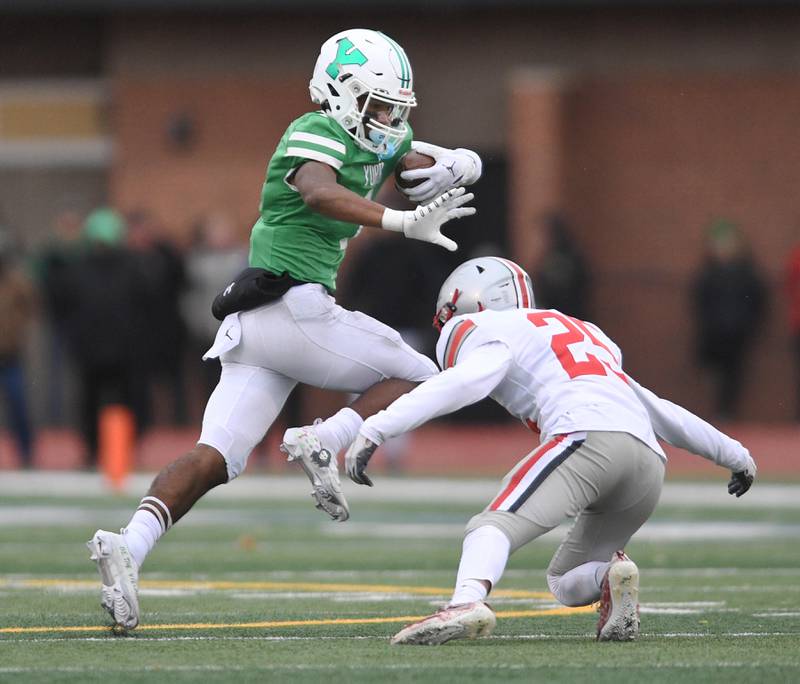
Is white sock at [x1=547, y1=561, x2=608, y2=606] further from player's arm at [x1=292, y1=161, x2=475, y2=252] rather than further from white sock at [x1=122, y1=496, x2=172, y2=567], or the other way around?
white sock at [x1=122, y1=496, x2=172, y2=567]

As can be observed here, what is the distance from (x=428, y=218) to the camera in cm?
677

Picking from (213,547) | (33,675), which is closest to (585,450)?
(33,675)

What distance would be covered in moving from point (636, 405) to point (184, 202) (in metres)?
15.3

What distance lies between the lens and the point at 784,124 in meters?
20.9

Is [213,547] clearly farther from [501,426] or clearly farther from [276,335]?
[501,426]

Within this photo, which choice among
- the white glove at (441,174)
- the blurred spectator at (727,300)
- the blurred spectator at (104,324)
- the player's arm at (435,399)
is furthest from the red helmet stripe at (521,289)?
the blurred spectator at (727,300)

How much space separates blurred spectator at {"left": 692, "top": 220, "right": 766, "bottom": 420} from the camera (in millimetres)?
19703

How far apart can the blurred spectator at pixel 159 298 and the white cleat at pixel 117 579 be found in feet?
33.7

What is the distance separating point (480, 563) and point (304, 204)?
64.3 inches

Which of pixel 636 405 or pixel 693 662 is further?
pixel 636 405

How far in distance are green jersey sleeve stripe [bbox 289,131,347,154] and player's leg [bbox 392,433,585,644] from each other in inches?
52.7

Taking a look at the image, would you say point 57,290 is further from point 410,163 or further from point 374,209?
point 374,209

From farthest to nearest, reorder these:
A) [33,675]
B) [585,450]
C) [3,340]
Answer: [3,340] → [585,450] → [33,675]

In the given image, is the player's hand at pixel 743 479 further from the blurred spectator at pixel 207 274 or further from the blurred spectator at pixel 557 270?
the blurred spectator at pixel 557 270
